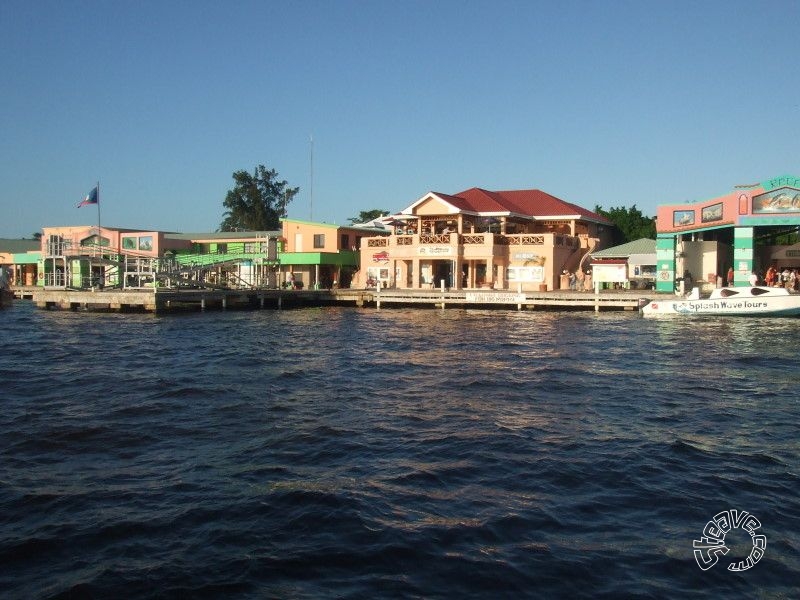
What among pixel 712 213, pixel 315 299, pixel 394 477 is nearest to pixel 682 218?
pixel 712 213

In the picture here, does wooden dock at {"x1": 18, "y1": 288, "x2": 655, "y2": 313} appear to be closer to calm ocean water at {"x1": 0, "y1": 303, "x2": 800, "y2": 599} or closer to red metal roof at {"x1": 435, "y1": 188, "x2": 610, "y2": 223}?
red metal roof at {"x1": 435, "y1": 188, "x2": 610, "y2": 223}

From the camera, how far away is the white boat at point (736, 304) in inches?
1366

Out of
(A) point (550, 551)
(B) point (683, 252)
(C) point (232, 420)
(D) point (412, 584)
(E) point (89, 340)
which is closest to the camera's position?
(D) point (412, 584)

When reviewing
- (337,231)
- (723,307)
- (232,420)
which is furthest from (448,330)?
(337,231)

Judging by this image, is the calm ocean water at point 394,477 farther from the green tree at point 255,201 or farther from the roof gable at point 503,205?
the green tree at point 255,201

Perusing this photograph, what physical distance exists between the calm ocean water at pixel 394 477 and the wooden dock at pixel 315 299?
1991 cm

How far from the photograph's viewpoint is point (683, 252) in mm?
45250

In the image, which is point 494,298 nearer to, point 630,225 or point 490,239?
point 490,239

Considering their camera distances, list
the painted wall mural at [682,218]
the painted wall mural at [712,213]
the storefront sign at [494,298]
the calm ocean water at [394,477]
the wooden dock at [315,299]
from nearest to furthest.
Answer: the calm ocean water at [394,477] < the painted wall mural at [712,213] < the wooden dock at [315,299] < the painted wall mural at [682,218] < the storefront sign at [494,298]

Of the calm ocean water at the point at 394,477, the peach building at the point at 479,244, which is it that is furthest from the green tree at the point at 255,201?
the calm ocean water at the point at 394,477

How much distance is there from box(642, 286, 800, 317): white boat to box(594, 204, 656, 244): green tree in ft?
91.2

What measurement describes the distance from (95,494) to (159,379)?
9217 mm

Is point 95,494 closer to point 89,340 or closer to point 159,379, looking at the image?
point 159,379

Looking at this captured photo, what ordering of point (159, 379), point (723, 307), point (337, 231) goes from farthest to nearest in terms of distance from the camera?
point (337, 231), point (723, 307), point (159, 379)
